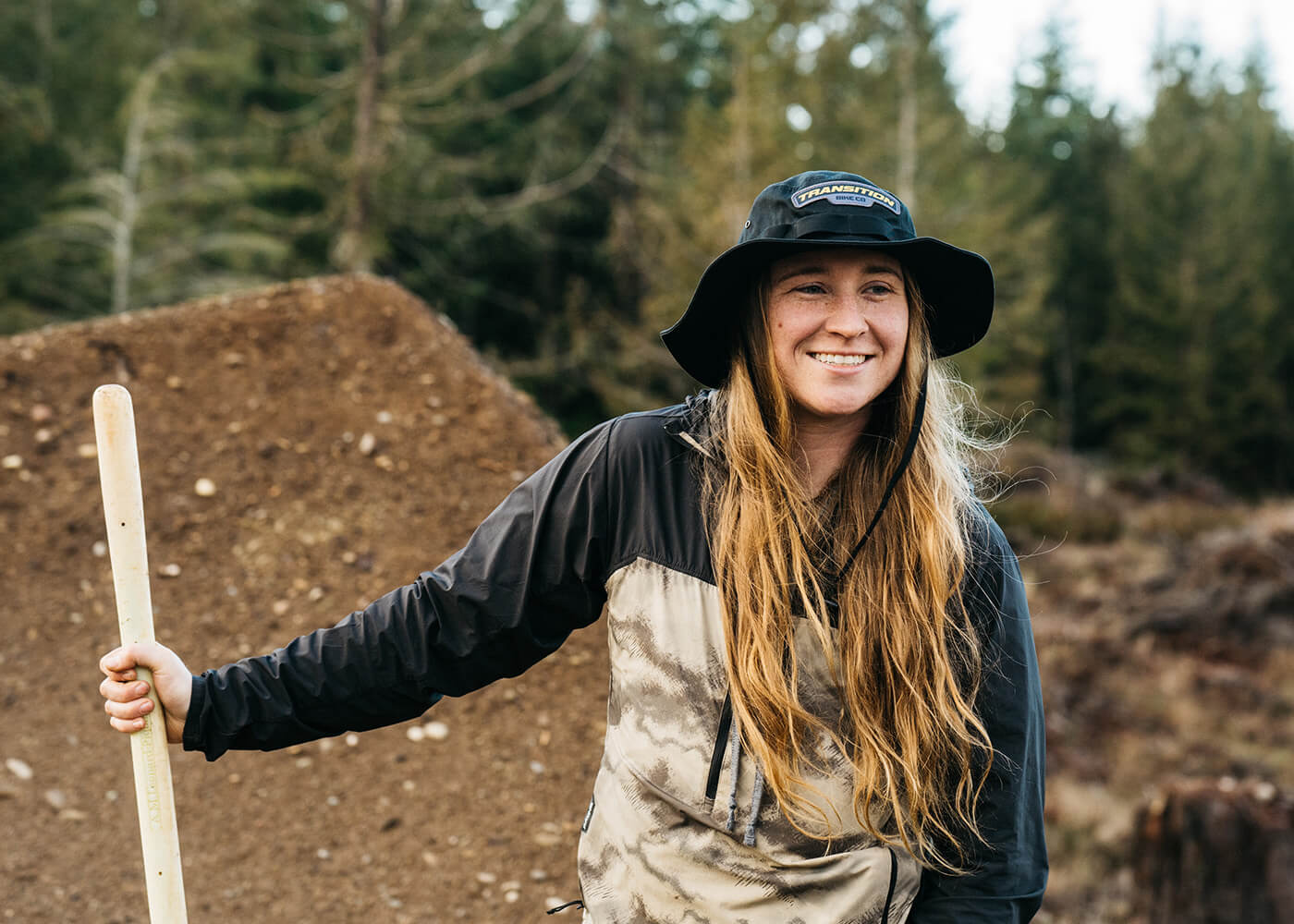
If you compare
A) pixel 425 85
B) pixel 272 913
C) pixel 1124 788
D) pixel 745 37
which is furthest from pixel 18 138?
pixel 1124 788

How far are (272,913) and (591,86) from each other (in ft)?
64.4

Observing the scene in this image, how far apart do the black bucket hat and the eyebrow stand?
0.03 meters

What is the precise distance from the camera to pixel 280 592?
496 cm

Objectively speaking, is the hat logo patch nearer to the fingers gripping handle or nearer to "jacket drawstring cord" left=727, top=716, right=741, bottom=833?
"jacket drawstring cord" left=727, top=716, right=741, bottom=833

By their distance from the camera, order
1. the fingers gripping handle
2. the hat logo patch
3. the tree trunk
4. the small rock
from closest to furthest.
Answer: the fingers gripping handle → the hat logo patch → the small rock → the tree trunk

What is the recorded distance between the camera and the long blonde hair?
1859 millimetres

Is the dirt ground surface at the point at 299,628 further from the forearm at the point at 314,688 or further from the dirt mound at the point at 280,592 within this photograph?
the forearm at the point at 314,688

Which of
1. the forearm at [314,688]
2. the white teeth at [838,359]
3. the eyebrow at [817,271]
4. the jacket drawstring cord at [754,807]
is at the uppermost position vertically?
the eyebrow at [817,271]

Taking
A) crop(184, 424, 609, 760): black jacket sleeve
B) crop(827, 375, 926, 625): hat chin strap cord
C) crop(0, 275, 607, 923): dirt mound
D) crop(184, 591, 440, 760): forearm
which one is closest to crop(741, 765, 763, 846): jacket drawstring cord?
crop(827, 375, 926, 625): hat chin strap cord

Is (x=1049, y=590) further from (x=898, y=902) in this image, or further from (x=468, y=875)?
(x=898, y=902)

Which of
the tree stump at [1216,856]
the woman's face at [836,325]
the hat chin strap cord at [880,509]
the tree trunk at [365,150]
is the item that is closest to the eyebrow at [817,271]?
the woman's face at [836,325]

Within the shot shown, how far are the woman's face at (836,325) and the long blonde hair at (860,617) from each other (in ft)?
0.15

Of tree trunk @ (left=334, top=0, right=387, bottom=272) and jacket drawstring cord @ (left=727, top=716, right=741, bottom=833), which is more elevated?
tree trunk @ (left=334, top=0, right=387, bottom=272)

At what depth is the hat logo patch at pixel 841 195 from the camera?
1.85 meters
